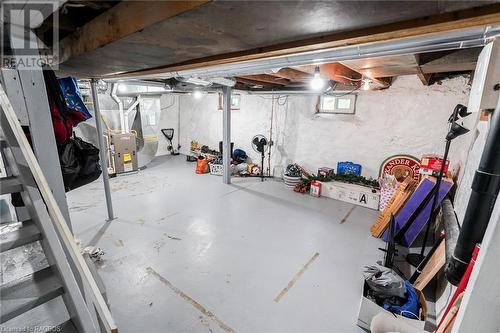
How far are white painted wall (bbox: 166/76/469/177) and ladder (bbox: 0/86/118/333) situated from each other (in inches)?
172

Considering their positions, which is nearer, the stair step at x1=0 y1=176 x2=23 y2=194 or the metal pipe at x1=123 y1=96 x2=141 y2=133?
the stair step at x1=0 y1=176 x2=23 y2=194

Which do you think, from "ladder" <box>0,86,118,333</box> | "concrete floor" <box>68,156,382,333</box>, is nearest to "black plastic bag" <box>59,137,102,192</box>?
"ladder" <box>0,86,118,333</box>

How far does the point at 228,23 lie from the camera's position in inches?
35.6

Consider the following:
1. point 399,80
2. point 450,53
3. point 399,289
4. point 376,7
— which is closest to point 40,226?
point 376,7

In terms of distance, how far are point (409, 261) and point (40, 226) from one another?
144 inches

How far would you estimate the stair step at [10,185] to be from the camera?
3.91ft

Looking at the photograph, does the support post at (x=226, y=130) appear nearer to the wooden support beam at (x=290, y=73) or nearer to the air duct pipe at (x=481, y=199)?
the wooden support beam at (x=290, y=73)

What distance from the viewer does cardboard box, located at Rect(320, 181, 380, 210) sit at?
4.39 m

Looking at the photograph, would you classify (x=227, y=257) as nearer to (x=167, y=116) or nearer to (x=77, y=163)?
(x=77, y=163)

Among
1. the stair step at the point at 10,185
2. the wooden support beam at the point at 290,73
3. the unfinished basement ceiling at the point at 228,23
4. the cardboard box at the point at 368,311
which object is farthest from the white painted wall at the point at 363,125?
the stair step at the point at 10,185

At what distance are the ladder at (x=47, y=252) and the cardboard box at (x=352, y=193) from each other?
4.48 meters

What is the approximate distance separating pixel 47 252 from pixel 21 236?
142 mm

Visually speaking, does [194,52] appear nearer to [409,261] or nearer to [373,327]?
[373,327]

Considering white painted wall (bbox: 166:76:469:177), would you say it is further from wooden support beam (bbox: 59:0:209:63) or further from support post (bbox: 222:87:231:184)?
wooden support beam (bbox: 59:0:209:63)
